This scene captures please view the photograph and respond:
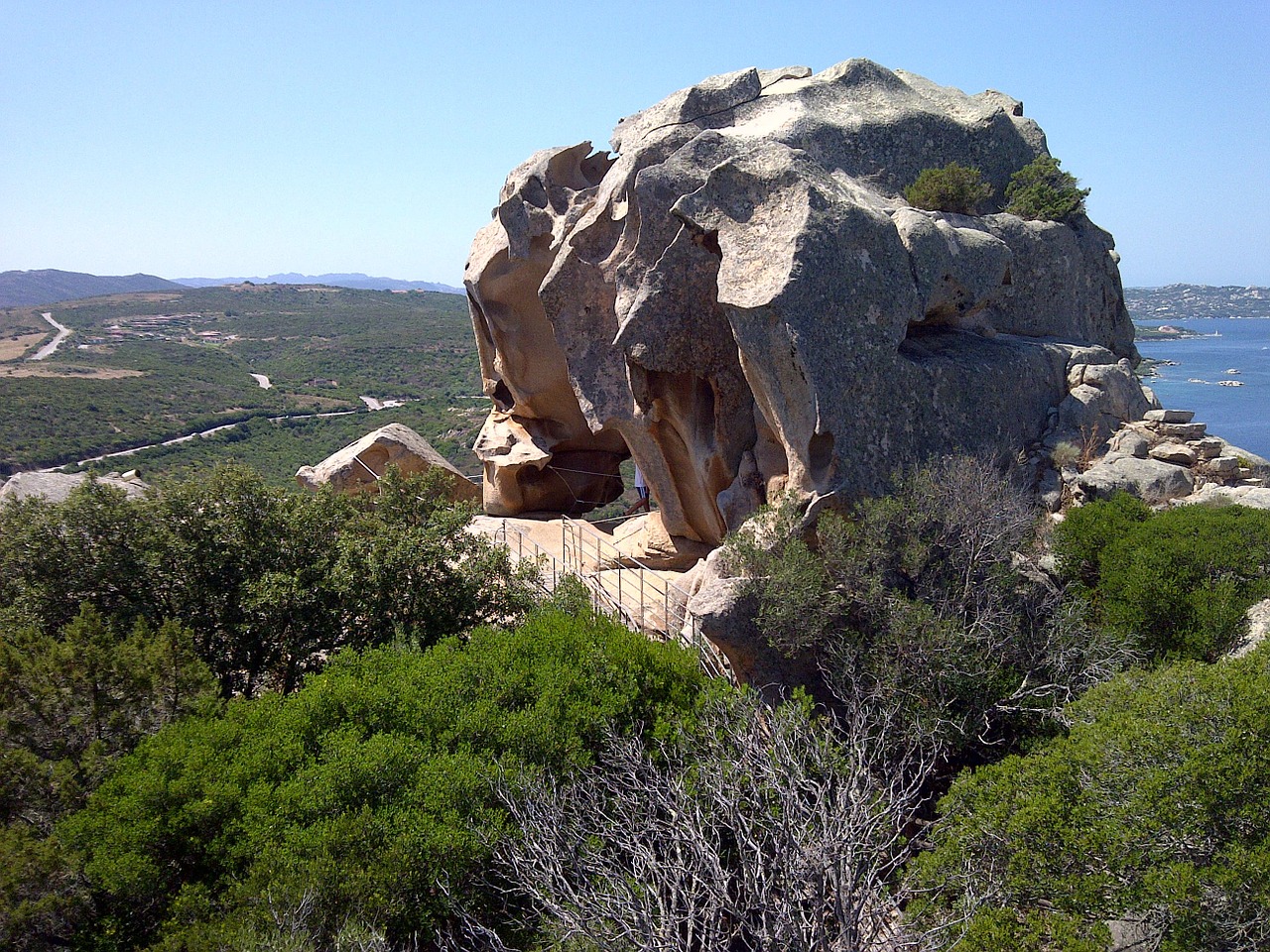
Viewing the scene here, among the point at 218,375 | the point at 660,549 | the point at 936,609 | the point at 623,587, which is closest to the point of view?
the point at 936,609

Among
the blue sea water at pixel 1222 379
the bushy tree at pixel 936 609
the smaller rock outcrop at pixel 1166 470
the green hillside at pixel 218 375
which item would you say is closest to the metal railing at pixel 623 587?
the bushy tree at pixel 936 609

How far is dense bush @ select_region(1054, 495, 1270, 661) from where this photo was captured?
1020cm

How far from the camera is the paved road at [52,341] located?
80.4 metres

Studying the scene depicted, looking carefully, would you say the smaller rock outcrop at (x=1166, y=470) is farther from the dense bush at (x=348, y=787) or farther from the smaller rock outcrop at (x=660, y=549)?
the dense bush at (x=348, y=787)

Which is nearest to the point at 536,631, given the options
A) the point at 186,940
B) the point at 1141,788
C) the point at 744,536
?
the point at 744,536

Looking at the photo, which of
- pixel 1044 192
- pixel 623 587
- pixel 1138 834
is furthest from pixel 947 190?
pixel 1138 834

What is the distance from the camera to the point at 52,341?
3649 inches

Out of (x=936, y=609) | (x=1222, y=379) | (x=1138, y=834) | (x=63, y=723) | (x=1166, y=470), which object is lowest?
(x=63, y=723)

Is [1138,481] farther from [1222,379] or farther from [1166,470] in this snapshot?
[1222,379]

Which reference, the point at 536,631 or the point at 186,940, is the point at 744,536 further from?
the point at 186,940

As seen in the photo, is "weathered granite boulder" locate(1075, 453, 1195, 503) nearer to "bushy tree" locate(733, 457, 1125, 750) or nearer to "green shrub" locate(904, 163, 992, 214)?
"bushy tree" locate(733, 457, 1125, 750)

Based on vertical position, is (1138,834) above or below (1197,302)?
below

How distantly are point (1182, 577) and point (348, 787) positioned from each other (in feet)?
33.4

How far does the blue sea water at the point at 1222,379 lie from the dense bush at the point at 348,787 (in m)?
28.0
